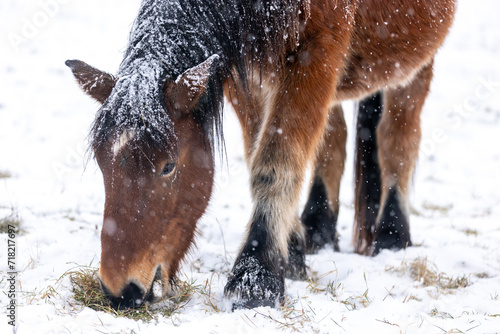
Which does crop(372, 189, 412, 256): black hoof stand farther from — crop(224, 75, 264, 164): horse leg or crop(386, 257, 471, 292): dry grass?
crop(224, 75, 264, 164): horse leg

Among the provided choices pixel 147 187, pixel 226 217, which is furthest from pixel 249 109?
pixel 226 217

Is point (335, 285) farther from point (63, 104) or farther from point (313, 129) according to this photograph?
point (63, 104)

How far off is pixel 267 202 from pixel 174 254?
65 centimetres

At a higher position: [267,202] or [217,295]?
[267,202]

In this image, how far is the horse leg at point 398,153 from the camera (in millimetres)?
4367

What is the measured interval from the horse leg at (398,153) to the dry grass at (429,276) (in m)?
0.70

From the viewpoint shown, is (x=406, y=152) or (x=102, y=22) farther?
(x=102, y=22)

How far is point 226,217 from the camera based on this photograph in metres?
4.82

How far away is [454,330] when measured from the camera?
2174 mm

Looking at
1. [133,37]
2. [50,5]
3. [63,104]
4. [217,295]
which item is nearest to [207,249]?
[217,295]

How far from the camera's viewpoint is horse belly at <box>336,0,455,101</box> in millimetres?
3264

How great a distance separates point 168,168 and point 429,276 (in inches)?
81.0

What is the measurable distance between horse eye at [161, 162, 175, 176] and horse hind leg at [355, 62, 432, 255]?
2550mm

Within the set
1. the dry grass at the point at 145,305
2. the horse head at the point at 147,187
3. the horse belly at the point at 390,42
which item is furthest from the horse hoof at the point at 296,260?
the horse belly at the point at 390,42
